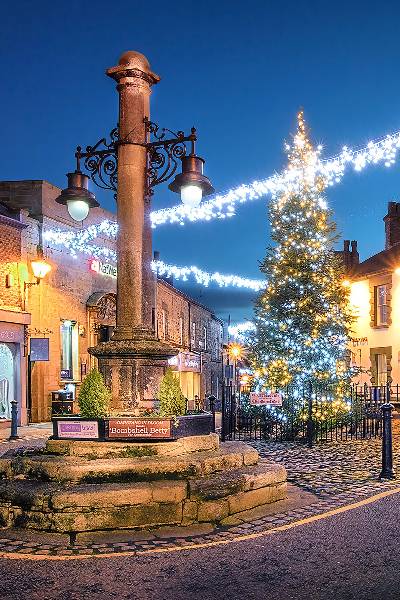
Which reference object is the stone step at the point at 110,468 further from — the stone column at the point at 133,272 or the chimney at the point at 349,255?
the chimney at the point at 349,255

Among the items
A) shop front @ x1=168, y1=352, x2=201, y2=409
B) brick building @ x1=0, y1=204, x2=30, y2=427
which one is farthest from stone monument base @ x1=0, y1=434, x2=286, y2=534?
shop front @ x1=168, y1=352, x2=201, y2=409

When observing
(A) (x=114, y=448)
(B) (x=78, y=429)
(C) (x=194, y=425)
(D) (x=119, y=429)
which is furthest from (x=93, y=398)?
(C) (x=194, y=425)

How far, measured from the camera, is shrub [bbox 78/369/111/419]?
28.2 feet

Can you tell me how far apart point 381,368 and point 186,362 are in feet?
34.9

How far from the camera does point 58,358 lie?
2403cm

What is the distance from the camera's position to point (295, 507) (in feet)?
26.9

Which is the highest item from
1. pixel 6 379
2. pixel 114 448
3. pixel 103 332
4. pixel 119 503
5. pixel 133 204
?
pixel 133 204

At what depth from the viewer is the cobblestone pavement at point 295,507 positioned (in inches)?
255

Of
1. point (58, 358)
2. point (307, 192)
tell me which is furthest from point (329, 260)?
point (58, 358)

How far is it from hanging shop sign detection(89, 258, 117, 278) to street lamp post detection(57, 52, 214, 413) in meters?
16.8

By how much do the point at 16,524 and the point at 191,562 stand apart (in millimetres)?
2407

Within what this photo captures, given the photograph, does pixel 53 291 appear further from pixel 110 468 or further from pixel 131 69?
pixel 110 468

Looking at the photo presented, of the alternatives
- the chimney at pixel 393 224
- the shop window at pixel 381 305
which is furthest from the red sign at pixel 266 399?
the chimney at pixel 393 224

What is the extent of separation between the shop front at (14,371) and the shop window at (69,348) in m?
2.96
